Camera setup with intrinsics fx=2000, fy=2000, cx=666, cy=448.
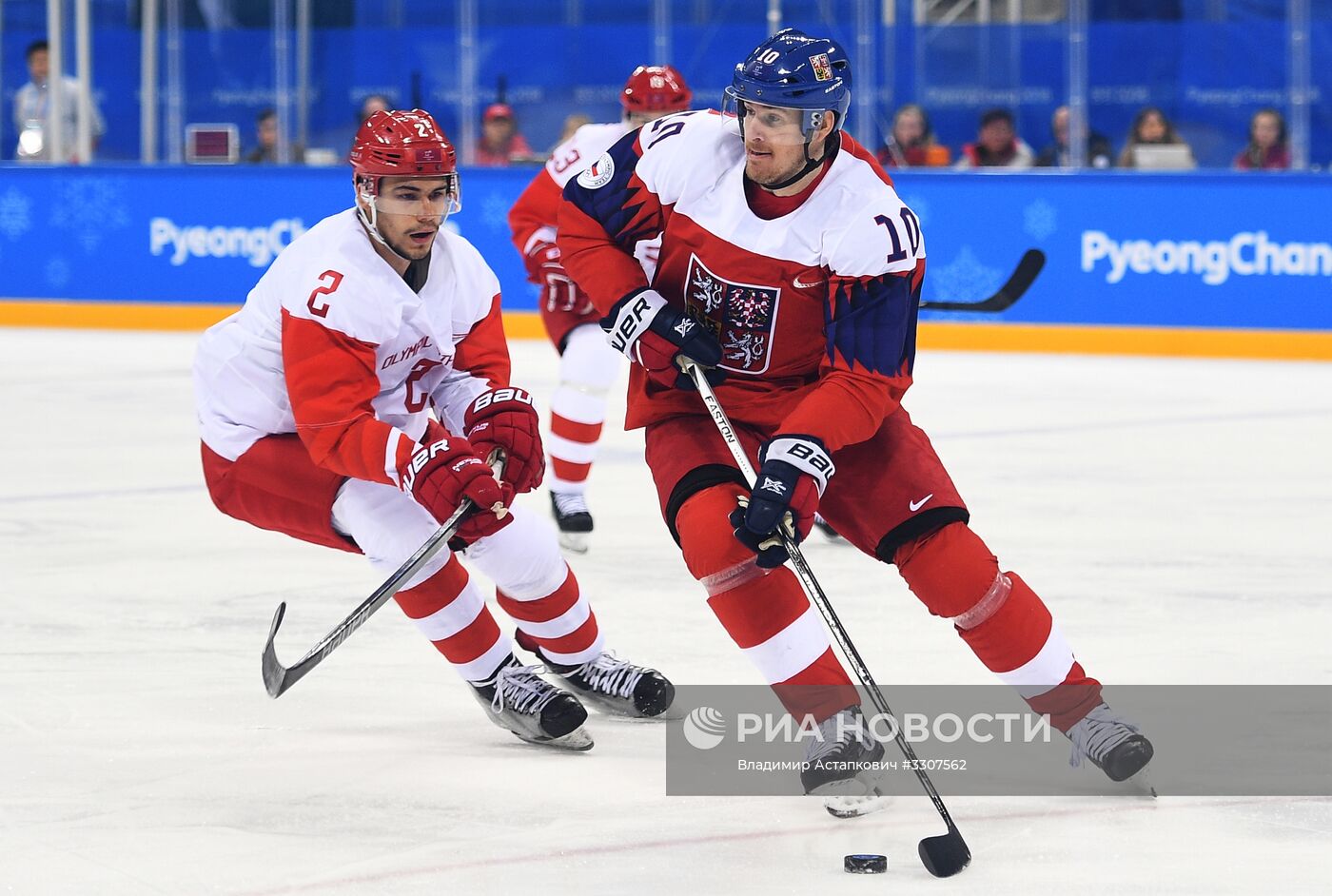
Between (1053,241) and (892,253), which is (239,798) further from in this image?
(1053,241)

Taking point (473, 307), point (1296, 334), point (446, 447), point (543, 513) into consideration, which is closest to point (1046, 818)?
point (446, 447)

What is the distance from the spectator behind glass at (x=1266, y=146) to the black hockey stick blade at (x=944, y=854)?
692cm

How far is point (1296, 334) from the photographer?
845 centimetres

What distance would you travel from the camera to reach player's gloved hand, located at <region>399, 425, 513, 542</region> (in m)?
2.79

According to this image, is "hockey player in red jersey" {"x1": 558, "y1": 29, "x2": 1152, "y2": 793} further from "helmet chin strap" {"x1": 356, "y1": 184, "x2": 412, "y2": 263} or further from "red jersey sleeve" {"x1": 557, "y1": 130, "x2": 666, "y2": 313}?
"helmet chin strap" {"x1": 356, "y1": 184, "x2": 412, "y2": 263}

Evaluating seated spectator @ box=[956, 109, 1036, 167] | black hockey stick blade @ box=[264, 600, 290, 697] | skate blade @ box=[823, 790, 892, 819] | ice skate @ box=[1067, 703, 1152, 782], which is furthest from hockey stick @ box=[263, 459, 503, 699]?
seated spectator @ box=[956, 109, 1036, 167]

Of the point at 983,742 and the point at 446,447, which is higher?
the point at 446,447

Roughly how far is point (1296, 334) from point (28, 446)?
17.0 ft

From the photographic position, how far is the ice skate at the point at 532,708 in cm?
301

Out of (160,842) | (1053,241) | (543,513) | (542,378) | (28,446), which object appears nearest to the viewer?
(160,842)

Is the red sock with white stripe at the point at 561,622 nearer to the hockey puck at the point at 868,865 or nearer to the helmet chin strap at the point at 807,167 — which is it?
the helmet chin strap at the point at 807,167

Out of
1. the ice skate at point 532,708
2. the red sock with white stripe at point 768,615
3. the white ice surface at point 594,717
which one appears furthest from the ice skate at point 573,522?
the red sock with white stripe at point 768,615

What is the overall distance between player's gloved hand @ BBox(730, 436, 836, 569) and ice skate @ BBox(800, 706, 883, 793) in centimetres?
26

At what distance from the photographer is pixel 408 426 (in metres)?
3.18
